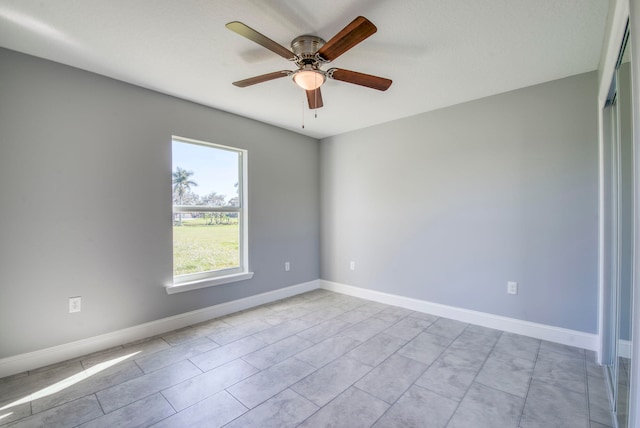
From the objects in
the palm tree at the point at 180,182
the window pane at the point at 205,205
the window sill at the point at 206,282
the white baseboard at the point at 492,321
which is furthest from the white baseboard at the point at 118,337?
the white baseboard at the point at 492,321

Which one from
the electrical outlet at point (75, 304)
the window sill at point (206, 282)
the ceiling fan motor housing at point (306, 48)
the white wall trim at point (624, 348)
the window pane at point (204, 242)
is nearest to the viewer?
the white wall trim at point (624, 348)

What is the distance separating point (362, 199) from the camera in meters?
4.08

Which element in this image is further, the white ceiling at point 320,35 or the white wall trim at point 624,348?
the white ceiling at point 320,35

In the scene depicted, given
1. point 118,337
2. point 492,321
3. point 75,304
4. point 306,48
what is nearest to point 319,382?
point 118,337

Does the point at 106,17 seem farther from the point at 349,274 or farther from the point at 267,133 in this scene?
the point at 349,274

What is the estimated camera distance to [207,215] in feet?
10.9

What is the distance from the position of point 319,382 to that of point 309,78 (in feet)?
7.11

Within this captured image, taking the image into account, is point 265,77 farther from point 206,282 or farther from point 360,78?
point 206,282

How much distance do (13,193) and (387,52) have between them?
3.02 m

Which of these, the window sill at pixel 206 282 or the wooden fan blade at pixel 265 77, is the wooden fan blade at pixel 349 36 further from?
the window sill at pixel 206 282

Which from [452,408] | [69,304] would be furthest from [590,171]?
[69,304]

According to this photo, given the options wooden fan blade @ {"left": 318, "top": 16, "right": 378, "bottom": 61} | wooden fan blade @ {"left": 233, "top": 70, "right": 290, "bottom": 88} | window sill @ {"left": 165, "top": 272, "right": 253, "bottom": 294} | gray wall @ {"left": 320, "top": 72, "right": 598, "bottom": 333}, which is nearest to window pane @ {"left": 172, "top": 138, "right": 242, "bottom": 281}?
window sill @ {"left": 165, "top": 272, "right": 253, "bottom": 294}

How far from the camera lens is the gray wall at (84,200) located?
2145 millimetres

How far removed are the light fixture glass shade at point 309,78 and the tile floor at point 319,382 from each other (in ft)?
7.04
